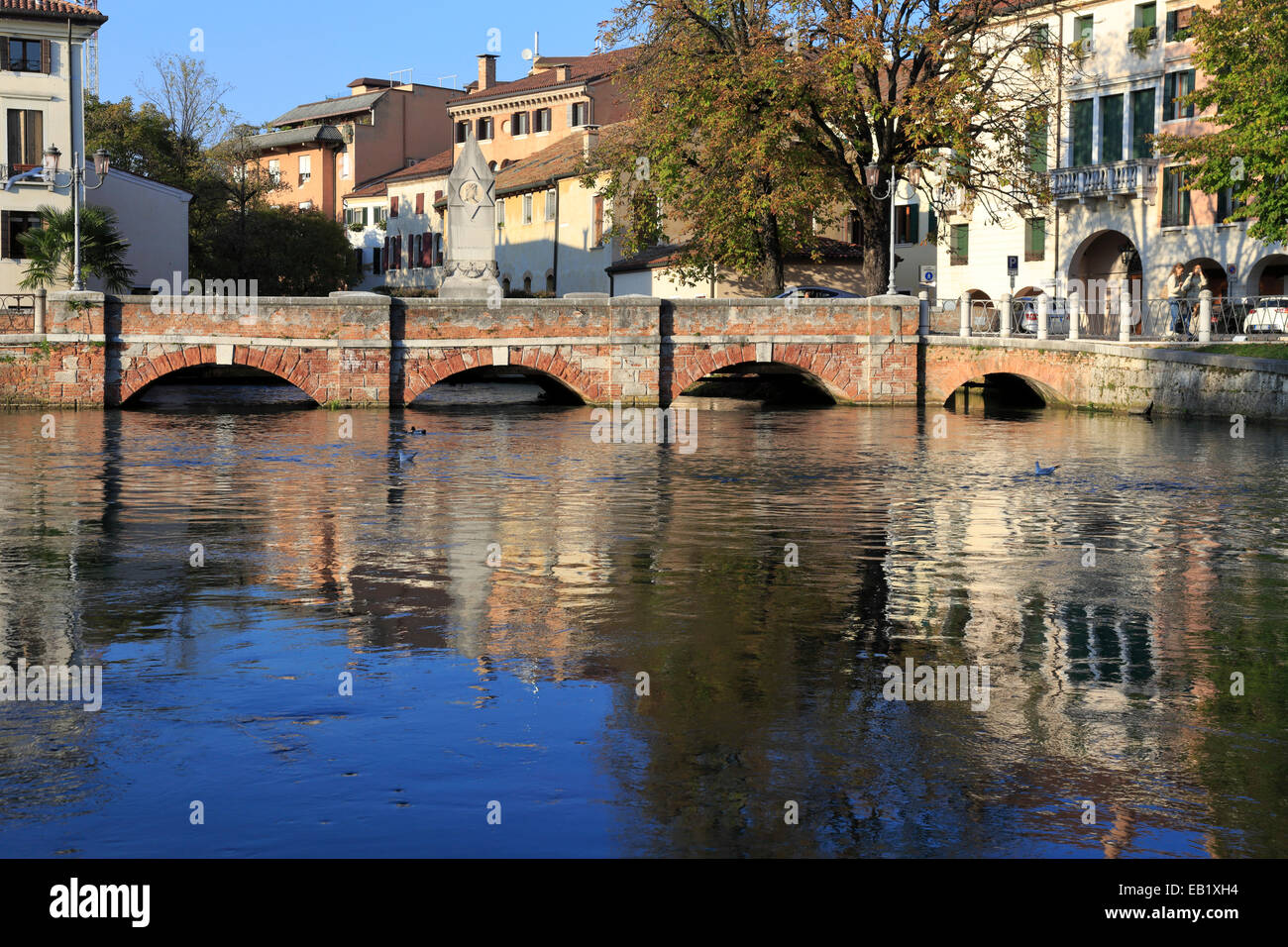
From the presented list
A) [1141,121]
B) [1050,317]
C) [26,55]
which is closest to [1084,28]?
[1141,121]

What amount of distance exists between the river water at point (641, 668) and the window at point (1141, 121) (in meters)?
31.0

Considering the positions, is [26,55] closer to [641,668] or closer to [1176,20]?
[1176,20]

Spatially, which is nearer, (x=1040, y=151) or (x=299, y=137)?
(x=1040, y=151)

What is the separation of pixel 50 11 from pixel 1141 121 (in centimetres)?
3336

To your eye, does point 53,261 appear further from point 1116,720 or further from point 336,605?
point 1116,720

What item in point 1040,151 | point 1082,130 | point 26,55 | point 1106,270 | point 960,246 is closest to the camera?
point 1040,151

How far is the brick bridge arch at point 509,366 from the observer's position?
3644 cm

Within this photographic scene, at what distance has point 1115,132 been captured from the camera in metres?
48.1

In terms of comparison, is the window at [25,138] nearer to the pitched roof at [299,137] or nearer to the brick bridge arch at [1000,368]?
the brick bridge arch at [1000,368]

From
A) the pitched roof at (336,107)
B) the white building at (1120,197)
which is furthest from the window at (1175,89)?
the pitched roof at (336,107)

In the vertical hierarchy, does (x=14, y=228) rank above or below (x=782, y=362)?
above

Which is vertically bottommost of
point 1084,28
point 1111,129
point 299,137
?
point 1111,129

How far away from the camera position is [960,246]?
2138 inches
